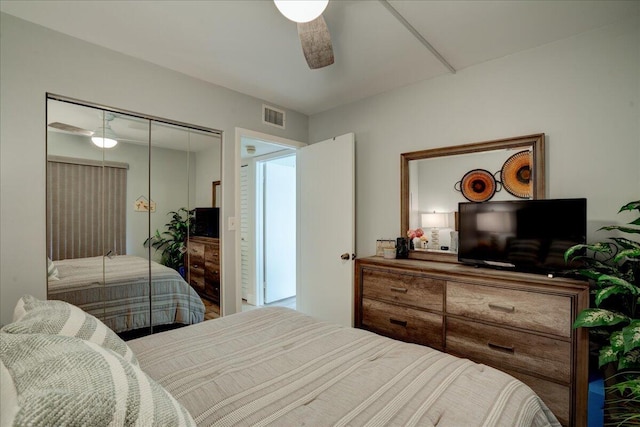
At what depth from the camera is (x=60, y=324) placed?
0.96 metres

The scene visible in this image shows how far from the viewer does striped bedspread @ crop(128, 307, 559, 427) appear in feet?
3.04

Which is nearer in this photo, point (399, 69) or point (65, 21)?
point (65, 21)

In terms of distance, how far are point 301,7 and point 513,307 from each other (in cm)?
206

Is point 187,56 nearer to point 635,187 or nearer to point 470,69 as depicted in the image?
point 470,69

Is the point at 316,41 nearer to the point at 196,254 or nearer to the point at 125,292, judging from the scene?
the point at 196,254

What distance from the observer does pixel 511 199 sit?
7.38ft

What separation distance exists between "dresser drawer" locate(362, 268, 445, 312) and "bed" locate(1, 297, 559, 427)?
0.85 meters

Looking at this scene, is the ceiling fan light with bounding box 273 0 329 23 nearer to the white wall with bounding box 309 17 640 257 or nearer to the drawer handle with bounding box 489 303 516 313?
the white wall with bounding box 309 17 640 257

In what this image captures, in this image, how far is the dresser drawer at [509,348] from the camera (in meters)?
1.71

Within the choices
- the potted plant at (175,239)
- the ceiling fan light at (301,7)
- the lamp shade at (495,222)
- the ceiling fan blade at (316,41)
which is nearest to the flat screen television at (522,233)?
the lamp shade at (495,222)

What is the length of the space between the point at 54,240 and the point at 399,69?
2857mm

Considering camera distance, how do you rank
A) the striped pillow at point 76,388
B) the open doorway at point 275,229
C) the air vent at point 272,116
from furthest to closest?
1. the open doorway at point 275,229
2. the air vent at point 272,116
3. the striped pillow at point 76,388

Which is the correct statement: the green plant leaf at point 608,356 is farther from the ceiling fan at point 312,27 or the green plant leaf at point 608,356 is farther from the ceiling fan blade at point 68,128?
the ceiling fan blade at point 68,128

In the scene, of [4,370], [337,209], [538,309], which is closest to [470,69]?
[337,209]
